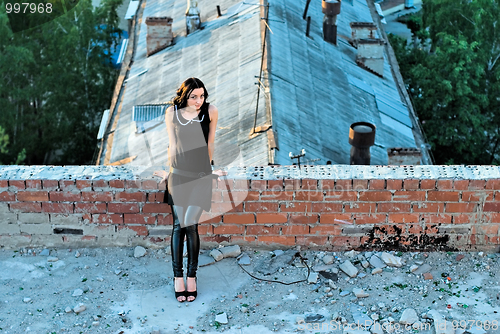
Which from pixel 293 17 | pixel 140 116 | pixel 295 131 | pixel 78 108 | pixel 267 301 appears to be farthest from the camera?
pixel 78 108

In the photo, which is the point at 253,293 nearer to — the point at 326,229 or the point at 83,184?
the point at 326,229

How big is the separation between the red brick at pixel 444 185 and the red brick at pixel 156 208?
198 centimetres

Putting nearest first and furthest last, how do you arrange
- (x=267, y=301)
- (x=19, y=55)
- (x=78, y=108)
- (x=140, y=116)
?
1. (x=267, y=301)
2. (x=140, y=116)
3. (x=19, y=55)
4. (x=78, y=108)

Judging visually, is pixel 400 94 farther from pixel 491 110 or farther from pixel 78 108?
pixel 78 108

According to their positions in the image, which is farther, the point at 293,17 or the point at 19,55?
the point at 19,55

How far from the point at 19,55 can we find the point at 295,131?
10.7 meters

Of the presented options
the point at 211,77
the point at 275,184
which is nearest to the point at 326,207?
the point at 275,184

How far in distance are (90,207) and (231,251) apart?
111 centimetres

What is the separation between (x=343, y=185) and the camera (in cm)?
518

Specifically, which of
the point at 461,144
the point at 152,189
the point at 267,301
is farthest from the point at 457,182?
the point at 461,144

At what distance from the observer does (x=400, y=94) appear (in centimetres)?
1333

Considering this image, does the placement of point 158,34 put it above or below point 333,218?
above

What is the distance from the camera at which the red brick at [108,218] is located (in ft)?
17.8

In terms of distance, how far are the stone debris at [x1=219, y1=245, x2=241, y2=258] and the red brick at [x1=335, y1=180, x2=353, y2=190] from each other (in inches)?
35.5
